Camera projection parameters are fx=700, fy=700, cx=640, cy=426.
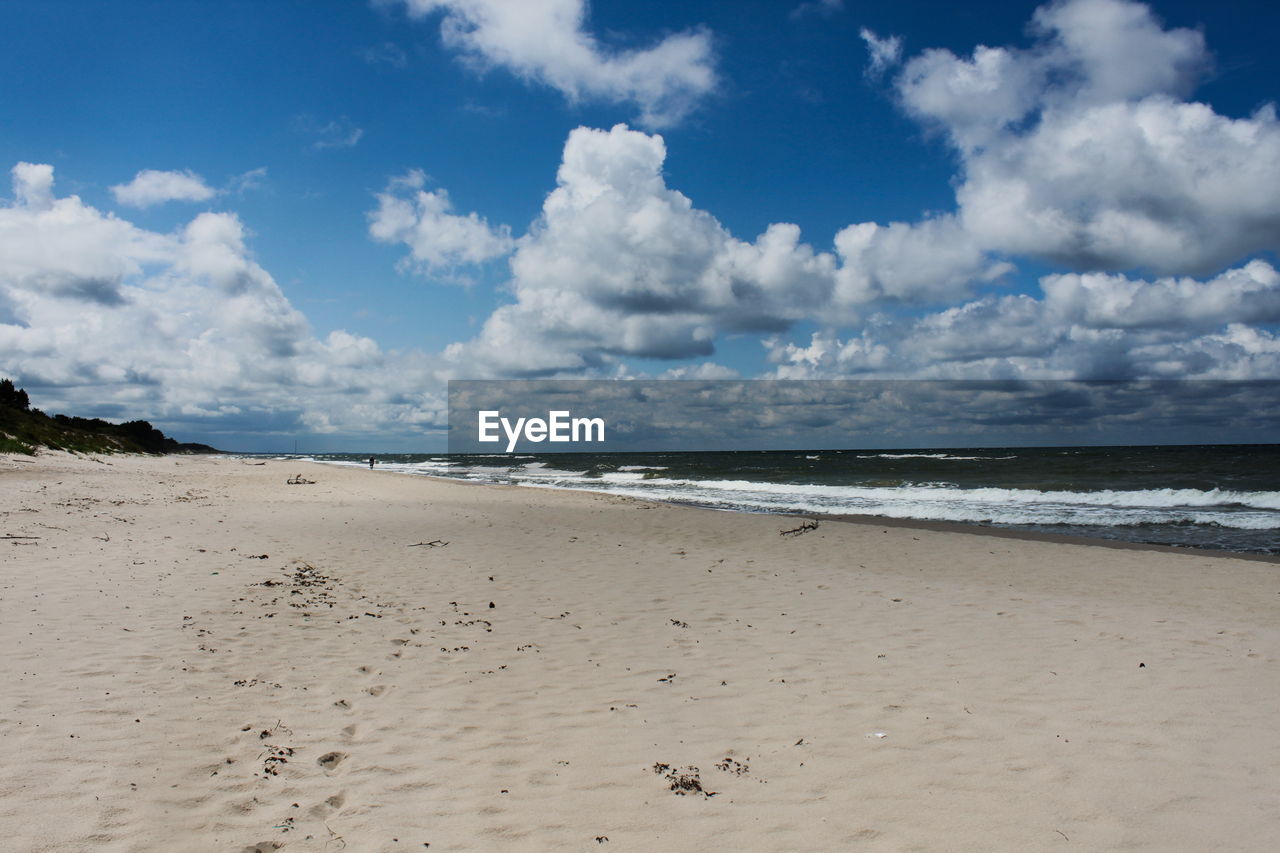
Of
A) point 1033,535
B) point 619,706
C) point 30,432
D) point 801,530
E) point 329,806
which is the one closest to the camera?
point 329,806

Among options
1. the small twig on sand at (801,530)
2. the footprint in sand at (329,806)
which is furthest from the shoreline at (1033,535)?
the footprint in sand at (329,806)

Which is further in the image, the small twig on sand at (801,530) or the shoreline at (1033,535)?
the small twig on sand at (801,530)

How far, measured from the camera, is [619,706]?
17.8 feet

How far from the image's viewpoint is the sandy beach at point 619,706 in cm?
374

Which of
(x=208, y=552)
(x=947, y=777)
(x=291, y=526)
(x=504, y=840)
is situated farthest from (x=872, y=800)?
(x=291, y=526)

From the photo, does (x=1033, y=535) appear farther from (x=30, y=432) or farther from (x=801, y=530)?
(x=30, y=432)

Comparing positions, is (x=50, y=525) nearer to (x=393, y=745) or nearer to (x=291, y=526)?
(x=291, y=526)

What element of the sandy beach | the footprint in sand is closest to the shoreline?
the sandy beach

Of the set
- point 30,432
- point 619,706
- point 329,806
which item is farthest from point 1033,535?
point 30,432

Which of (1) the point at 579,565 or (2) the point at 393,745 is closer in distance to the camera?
(2) the point at 393,745

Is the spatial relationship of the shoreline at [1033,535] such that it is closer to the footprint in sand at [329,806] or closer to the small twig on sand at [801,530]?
the small twig on sand at [801,530]

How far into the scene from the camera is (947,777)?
13.9 ft

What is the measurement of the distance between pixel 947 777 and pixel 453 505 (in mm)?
20669

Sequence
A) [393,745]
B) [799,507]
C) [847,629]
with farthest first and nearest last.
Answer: [799,507]
[847,629]
[393,745]
